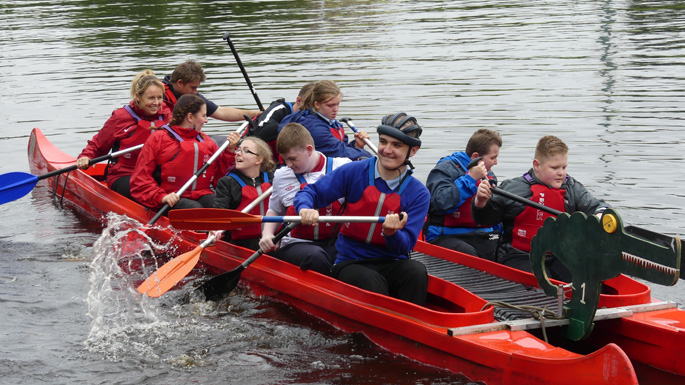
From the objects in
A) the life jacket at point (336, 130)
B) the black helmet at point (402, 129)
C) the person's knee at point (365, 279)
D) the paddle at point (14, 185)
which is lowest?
the paddle at point (14, 185)

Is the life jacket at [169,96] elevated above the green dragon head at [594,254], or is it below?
above

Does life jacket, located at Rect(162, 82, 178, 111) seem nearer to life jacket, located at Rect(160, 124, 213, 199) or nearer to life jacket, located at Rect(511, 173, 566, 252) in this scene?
life jacket, located at Rect(160, 124, 213, 199)

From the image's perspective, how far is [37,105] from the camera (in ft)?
53.0

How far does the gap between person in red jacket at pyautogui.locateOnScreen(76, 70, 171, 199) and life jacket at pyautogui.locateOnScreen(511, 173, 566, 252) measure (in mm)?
4347

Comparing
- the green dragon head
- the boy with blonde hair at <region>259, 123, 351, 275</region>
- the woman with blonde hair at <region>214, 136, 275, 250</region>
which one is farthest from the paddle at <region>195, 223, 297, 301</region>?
the green dragon head

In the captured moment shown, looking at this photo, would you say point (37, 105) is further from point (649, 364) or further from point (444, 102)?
point (649, 364)

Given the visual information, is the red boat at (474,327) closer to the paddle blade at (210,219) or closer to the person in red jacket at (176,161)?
the paddle blade at (210,219)

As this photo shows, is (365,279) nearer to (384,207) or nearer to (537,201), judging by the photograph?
(384,207)

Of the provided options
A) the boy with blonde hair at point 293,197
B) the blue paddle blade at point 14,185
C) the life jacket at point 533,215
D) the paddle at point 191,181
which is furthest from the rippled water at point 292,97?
the life jacket at point 533,215

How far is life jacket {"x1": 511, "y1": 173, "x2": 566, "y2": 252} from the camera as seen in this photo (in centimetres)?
651

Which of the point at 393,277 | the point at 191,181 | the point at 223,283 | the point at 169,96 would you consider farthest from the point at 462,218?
the point at 169,96

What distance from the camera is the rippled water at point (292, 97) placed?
19.6ft

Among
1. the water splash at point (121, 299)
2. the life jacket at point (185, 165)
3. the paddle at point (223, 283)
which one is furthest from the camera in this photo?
the life jacket at point (185, 165)

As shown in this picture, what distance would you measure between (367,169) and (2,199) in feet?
17.9
